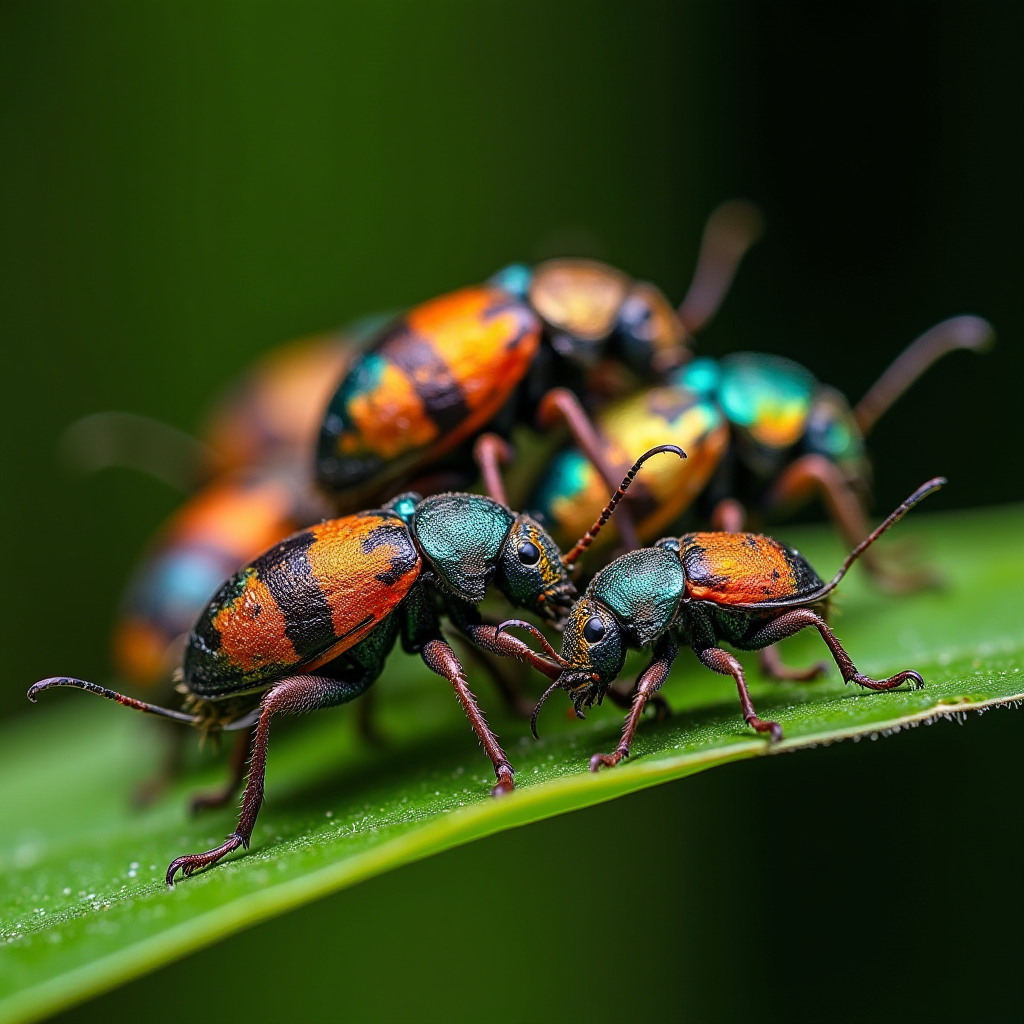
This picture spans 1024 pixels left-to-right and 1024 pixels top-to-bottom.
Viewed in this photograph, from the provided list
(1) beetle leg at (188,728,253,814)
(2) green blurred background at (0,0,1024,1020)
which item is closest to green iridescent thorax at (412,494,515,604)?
(1) beetle leg at (188,728,253,814)

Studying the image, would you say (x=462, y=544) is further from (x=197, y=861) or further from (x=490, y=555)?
(x=197, y=861)

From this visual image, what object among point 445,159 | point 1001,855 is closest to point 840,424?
point 1001,855

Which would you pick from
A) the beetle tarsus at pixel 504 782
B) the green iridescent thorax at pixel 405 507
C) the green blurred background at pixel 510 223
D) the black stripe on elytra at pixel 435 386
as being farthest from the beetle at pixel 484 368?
the green blurred background at pixel 510 223

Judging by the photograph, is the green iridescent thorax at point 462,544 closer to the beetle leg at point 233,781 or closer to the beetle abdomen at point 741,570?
the beetle abdomen at point 741,570

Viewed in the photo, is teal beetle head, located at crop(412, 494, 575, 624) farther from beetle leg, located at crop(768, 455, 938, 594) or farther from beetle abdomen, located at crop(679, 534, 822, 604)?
beetle leg, located at crop(768, 455, 938, 594)

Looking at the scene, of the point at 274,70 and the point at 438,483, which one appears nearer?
the point at 438,483

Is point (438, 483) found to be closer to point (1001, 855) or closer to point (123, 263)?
point (1001, 855)

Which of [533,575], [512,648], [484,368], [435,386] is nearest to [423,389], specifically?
[435,386]
